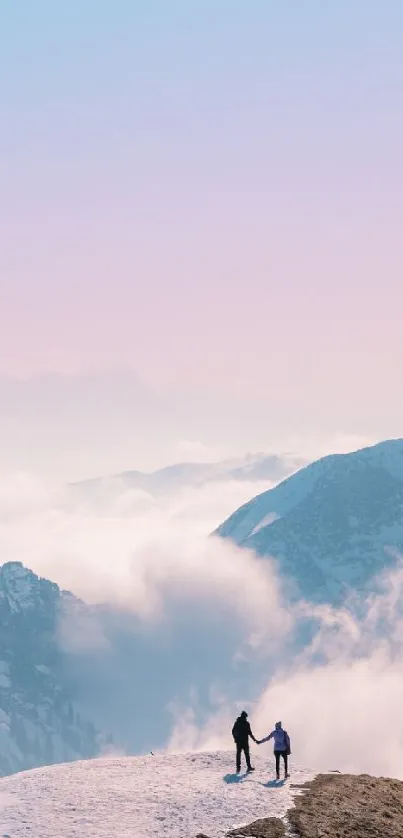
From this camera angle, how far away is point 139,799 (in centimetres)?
4972

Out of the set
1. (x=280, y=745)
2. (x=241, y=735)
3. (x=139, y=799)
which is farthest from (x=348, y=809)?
(x=139, y=799)

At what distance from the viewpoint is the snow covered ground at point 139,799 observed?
148ft

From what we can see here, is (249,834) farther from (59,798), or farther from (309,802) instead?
(59,798)

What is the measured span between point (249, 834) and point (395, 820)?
28.9 feet

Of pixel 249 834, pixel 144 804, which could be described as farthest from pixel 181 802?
pixel 249 834

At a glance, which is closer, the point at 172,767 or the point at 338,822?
the point at 338,822

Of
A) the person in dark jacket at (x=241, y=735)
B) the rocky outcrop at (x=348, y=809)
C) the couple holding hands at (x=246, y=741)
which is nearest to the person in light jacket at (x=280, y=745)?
the couple holding hands at (x=246, y=741)

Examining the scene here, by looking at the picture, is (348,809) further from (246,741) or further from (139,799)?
(139,799)

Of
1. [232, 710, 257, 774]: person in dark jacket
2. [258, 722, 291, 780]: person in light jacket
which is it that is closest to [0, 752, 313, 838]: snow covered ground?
[258, 722, 291, 780]: person in light jacket

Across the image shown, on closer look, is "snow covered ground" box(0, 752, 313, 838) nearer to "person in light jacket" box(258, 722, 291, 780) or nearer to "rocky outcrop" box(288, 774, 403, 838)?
"person in light jacket" box(258, 722, 291, 780)

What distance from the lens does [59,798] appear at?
49906mm

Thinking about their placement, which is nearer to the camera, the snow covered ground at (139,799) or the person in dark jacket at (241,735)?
the snow covered ground at (139,799)

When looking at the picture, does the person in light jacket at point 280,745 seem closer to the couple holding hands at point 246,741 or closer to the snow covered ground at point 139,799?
the couple holding hands at point 246,741

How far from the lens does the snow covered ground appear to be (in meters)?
45.0
